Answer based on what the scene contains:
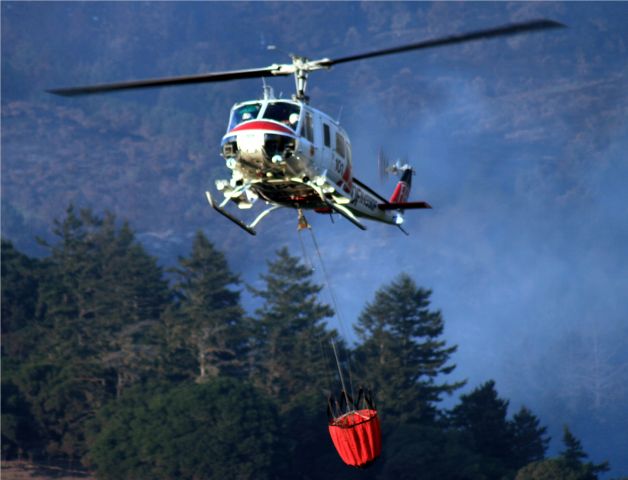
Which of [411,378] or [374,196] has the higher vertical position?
[411,378]

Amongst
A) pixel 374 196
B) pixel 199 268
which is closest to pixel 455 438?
pixel 199 268

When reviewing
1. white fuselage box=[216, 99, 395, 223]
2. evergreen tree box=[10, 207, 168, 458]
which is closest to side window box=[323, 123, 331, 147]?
white fuselage box=[216, 99, 395, 223]

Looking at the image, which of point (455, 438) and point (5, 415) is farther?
point (5, 415)

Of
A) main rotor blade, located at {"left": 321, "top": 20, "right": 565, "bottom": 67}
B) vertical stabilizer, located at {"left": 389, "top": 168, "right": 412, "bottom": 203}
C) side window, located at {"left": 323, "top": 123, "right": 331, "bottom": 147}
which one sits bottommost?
main rotor blade, located at {"left": 321, "top": 20, "right": 565, "bottom": 67}

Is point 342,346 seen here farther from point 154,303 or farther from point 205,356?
point 154,303

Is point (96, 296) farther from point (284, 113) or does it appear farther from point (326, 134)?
point (284, 113)

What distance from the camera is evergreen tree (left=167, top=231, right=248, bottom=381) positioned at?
424 ft

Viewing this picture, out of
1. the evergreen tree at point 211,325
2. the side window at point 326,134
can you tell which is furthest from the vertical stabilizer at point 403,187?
the evergreen tree at point 211,325

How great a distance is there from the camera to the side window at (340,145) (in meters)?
40.1

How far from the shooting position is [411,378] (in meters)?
123

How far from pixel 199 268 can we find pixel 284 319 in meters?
12.6

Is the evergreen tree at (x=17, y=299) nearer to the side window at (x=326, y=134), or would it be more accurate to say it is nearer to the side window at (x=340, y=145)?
the side window at (x=340, y=145)

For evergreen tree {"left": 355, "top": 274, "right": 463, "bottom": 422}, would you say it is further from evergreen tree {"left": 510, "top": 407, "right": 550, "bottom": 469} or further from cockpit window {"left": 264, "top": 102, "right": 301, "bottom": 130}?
cockpit window {"left": 264, "top": 102, "right": 301, "bottom": 130}

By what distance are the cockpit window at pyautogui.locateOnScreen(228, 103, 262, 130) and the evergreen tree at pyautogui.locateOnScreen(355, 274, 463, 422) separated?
8139 cm
